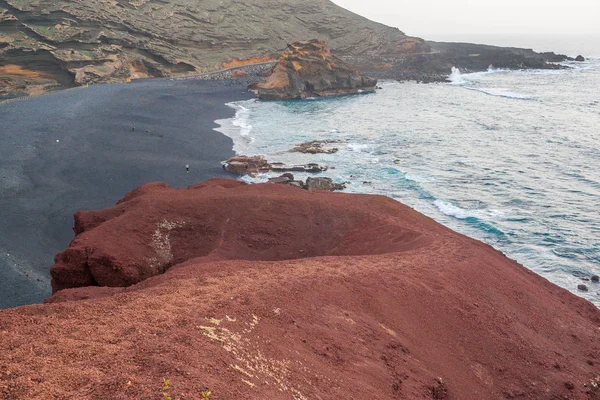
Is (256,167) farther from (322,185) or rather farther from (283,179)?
(322,185)

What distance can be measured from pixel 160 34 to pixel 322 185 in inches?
2441

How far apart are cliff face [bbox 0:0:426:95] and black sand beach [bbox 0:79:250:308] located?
11.7 meters

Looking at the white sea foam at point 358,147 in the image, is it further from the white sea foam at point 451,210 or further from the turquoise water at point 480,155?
the white sea foam at point 451,210

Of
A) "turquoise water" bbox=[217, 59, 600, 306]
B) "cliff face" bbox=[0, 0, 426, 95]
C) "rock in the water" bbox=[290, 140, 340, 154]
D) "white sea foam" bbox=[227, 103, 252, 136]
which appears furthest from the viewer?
"cliff face" bbox=[0, 0, 426, 95]

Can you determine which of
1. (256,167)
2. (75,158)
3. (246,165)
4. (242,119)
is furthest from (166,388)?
(242,119)

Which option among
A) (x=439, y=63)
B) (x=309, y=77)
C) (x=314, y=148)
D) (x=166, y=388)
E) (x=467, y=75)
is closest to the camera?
(x=166, y=388)

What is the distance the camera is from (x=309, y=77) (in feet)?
215

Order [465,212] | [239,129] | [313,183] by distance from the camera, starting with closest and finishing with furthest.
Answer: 1. [465,212]
2. [313,183]
3. [239,129]

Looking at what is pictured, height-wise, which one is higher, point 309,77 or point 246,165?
point 309,77

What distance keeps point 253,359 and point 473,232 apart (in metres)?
17.1

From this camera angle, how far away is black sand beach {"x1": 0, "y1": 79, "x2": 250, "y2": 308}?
58.5 ft

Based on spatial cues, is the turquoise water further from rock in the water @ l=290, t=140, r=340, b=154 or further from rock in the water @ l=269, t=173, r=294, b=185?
rock in the water @ l=269, t=173, r=294, b=185

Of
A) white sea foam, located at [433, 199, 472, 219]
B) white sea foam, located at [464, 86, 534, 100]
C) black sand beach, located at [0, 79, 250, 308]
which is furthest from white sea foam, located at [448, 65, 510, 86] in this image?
white sea foam, located at [433, 199, 472, 219]

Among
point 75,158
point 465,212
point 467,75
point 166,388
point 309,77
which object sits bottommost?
point 465,212
